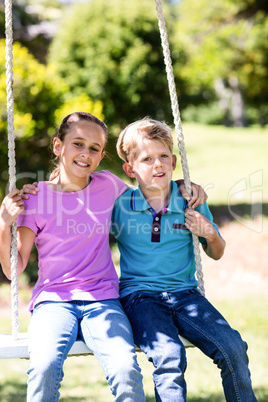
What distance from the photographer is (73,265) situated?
8.55 feet

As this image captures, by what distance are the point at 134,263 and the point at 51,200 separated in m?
0.56

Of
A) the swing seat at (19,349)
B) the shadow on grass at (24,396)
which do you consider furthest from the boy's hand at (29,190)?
the shadow on grass at (24,396)

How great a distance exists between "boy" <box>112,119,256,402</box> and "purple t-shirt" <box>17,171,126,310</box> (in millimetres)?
131

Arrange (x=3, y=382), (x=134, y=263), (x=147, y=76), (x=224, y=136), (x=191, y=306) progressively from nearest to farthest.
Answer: (x=191, y=306) < (x=134, y=263) < (x=3, y=382) < (x=147, y=76) < (x=224, y=136)

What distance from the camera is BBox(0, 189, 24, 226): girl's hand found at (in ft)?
8.19

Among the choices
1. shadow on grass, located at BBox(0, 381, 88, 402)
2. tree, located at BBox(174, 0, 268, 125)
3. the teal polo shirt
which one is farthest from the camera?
tree, located at BBox(174, 0, 268, 125)

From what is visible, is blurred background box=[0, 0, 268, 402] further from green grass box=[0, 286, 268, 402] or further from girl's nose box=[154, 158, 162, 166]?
girl's nose box=[154, 158, 162, 166]

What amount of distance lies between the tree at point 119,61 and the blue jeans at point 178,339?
684 centimetres

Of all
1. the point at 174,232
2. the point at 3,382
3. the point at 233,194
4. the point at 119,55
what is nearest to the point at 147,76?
the point at 119,55

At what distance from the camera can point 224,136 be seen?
66.2 ft

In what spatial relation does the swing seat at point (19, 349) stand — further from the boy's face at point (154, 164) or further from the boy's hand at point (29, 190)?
the boy's face at point (154, 164)

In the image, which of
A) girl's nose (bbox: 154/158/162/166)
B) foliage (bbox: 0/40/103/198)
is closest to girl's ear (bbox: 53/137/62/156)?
girl's nose (bbox: 154/158/162/166)

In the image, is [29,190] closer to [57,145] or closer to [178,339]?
[57,145]

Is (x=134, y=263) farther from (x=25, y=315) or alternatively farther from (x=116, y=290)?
(x=25, y=315)
